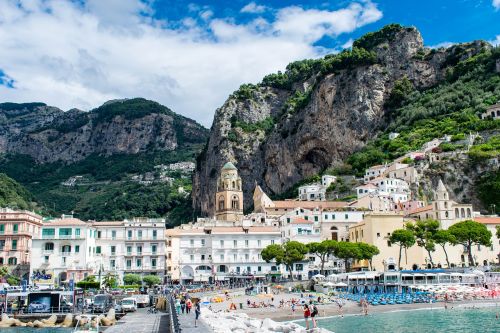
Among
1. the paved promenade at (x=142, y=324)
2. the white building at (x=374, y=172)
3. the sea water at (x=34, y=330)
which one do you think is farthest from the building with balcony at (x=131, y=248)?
the white building at (x=374, y=172)

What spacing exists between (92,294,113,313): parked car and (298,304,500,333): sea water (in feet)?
49.0

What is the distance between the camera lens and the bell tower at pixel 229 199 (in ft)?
343

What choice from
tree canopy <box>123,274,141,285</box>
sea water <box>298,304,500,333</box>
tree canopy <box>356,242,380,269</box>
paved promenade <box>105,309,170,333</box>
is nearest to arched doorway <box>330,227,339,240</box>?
tree canopy <box>356,242,380,269</box>

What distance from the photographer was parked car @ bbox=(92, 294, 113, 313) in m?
43.3

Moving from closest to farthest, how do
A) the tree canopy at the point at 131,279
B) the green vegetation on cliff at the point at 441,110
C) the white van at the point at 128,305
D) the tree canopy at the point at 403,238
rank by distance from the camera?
the white van at the point at 128,305 < the tree canopy at the point at 131,279 < the tree canopy at the point at 403,238 < the green vegetation on cliff at the point at 441,110

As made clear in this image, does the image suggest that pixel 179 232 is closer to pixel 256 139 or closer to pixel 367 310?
pixel 367 310

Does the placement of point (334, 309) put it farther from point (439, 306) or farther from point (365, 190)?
point (365, 190)

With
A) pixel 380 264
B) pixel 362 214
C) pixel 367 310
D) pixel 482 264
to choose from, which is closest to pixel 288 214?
pixel 362 214

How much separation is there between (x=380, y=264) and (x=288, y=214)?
16207 millimetres

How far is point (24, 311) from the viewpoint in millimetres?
43750

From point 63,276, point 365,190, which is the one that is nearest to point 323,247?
point 365,190

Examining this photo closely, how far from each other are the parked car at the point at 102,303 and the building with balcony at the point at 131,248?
2194 centimetres

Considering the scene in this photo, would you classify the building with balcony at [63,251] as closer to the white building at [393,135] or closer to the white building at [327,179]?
the white building at [327,179]

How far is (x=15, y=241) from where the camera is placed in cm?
6356
